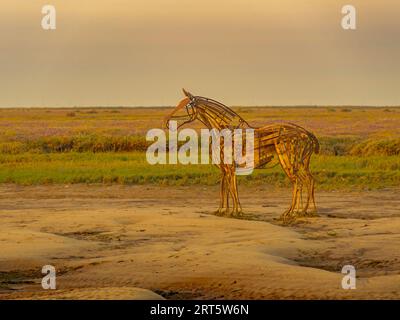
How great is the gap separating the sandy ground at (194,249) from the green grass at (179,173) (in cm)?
377

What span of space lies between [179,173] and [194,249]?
14112 mm

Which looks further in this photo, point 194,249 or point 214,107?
point 214,107

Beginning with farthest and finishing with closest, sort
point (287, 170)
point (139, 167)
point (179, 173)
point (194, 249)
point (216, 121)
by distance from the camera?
1. point (139, 167)
2. point (179, 173)
3. point (287, 170)
4. point (216, 121)
5. point (194, 249)

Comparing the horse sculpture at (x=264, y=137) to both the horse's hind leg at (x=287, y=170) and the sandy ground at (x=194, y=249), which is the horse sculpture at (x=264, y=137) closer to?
the horse's hind leg at (x=287, y=170)

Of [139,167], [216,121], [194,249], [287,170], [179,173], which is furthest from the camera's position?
[139,167]

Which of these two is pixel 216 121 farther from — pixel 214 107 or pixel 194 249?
pixel 194 249

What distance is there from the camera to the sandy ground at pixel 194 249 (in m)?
13.2

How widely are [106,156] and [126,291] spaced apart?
24.6m

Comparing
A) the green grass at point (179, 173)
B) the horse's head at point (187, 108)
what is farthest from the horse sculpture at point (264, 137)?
the green grass at point (179, 173)

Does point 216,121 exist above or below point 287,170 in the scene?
above

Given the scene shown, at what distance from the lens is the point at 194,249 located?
15875 mm

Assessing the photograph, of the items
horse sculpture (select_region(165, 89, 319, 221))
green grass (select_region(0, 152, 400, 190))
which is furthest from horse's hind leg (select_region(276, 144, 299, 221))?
green grass (select_region(0, 152, 400, 190))

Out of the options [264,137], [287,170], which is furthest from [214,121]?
[287,170]
